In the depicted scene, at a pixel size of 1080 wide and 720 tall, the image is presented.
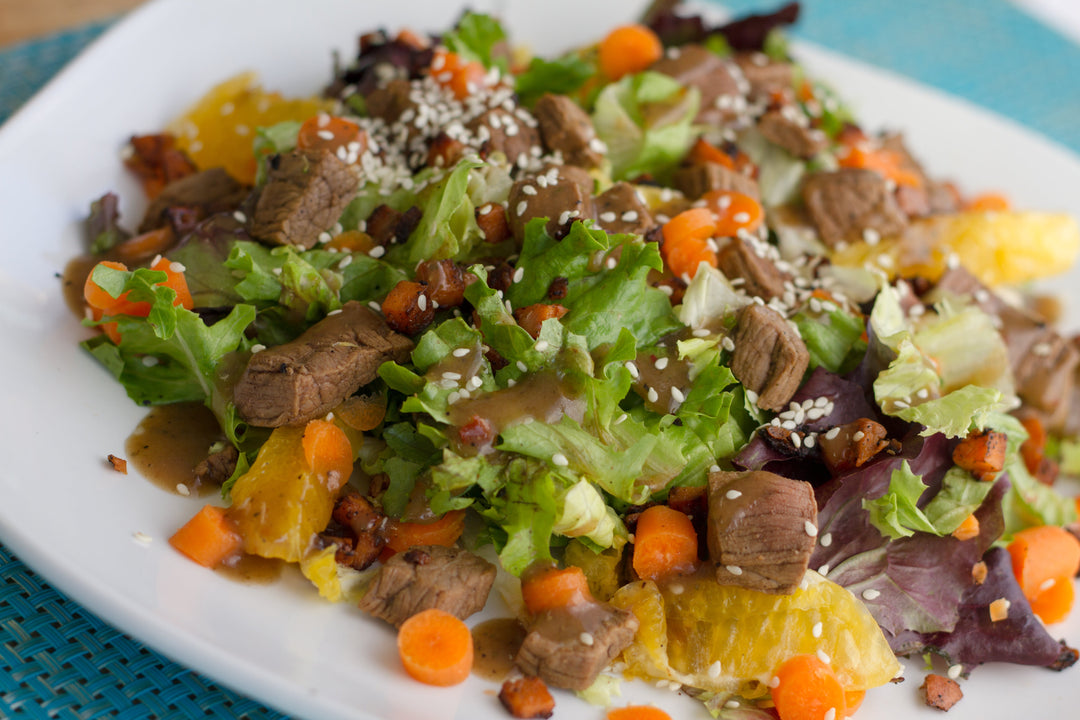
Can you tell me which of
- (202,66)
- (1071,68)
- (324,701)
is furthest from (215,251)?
(1071,68)

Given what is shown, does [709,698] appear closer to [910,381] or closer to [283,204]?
[910,381]

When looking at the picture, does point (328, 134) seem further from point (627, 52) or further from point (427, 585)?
point (427, 585)

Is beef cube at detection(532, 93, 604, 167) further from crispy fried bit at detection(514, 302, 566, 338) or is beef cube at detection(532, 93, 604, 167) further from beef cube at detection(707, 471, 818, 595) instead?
beef cube at detection(707, 471, 818, 595)

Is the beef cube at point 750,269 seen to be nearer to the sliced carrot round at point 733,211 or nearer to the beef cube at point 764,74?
the sliced carrot round at point 733,211

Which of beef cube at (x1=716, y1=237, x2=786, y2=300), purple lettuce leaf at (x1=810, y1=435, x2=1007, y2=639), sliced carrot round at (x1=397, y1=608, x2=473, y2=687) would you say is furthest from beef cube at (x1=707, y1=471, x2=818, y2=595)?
beef cube at (x1=716, y1=237, x2=786, y2=300)

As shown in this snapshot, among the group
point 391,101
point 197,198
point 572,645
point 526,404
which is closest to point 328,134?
point 391,101

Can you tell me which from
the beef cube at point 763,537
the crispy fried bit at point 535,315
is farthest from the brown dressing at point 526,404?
the beef cube at point 763,537
